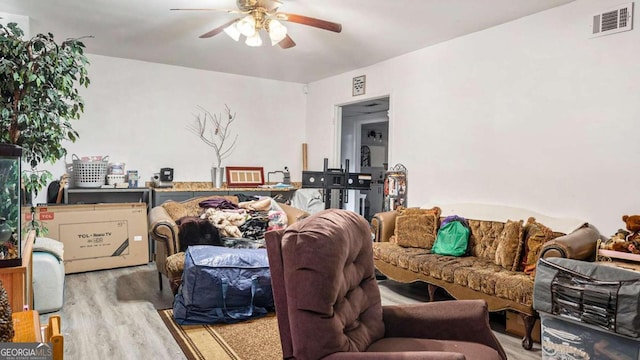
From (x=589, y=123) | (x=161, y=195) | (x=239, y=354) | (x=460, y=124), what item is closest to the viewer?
(x=239, y=354)

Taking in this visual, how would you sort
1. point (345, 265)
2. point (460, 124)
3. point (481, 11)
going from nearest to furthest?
point (345, 265)
point (481, 11)
point (460, 124)

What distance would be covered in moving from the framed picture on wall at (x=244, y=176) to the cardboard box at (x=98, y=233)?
128 cm

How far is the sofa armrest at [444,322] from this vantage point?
1.79m

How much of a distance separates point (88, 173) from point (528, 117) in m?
4.61

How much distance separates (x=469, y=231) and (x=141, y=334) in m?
2.81

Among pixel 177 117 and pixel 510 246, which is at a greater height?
pixel 177 117

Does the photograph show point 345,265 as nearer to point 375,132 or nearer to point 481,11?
point 481,11

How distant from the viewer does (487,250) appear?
3537 millimetres

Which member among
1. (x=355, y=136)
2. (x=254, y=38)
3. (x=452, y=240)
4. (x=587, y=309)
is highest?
(x=254, y=38)

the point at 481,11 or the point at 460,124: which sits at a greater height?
the point at 481,11

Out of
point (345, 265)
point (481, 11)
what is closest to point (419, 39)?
point (481, 11)

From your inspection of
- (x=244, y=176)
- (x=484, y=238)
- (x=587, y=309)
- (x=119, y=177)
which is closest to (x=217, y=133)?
(x=244, y=176)

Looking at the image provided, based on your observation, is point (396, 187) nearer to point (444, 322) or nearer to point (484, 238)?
point (484, 238)

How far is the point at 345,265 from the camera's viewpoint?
5.70 ft
